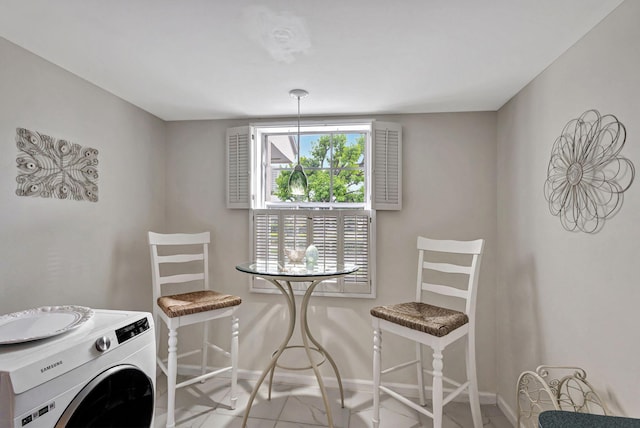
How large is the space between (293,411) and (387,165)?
2.06m

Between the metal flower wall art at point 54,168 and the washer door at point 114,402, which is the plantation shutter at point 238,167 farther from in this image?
the washer door at point 114,402

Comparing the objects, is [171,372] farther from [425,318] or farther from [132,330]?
[425,318]

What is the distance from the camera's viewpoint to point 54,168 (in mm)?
1977

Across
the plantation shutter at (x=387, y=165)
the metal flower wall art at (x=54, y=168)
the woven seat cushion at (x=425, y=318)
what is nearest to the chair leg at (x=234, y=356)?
the woven seat cushion at (x=425, y=318)

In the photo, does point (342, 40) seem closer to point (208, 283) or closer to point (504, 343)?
point (208, 283)

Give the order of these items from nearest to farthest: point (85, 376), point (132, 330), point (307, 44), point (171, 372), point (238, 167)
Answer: point (85, 376)
point (132, 330)
point (307, 44)
point (171, 372)
point (238, 167)

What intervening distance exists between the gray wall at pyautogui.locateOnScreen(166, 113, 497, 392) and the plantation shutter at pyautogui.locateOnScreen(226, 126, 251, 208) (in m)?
0.10

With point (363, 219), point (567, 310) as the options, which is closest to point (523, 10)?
point (567, 310)

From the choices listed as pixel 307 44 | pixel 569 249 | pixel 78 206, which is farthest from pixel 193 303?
pixel 569 249

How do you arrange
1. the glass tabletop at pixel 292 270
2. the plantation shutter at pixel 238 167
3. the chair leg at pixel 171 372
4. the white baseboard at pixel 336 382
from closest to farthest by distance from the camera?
the glass tabletop at pixel 292 270, the chair leg at pixel 171 372, the white baseboard at pixel 336 382, the plantation shutter at pixel 238 167

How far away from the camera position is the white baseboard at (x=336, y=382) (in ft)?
8.54

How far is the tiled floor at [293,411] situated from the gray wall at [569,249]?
45cm

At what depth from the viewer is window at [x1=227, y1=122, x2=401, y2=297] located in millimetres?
2746

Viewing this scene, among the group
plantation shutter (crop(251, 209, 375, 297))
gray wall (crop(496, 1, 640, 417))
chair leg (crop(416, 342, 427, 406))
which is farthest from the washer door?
gray wall (crop(496, 1, 640, 417))
